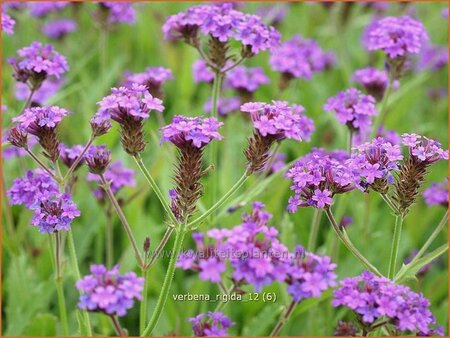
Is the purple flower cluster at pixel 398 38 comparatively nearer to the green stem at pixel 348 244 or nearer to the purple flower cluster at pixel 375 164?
the purple flower cluster at pixel 375 164

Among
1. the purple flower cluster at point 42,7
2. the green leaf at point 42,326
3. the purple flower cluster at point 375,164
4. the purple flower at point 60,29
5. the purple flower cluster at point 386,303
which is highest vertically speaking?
the purple flower cluster at point 42,7

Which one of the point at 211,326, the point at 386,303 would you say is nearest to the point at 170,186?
the point at 211,326

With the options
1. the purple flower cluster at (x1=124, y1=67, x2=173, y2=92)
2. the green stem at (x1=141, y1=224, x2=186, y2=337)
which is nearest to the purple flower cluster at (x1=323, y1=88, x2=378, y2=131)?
the purple flower cluster at (x1=124, y1=67, x2=173, y2=92)

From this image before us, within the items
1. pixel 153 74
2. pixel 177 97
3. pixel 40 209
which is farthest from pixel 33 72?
pixel 177 97

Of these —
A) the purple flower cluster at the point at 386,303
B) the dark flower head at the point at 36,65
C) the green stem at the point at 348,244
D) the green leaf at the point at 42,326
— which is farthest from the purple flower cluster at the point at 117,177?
the purple flower cluster at the point at 386,303

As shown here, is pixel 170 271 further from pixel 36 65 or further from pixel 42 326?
pixel 36 65
